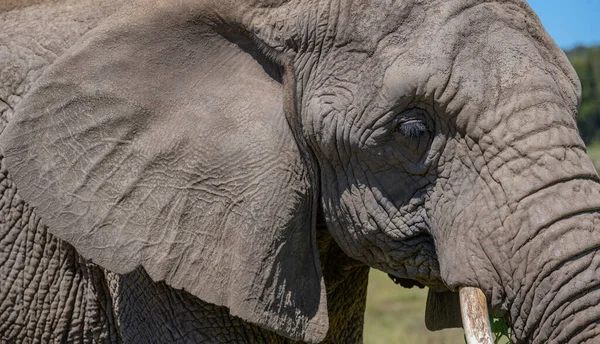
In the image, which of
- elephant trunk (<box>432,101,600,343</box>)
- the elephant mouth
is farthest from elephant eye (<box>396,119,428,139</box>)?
the elephant mouth

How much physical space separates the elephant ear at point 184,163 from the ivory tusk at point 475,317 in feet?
2.01

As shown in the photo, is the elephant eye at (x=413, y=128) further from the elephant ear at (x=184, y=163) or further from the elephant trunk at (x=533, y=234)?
the elephant ear at (x=184, y=163)

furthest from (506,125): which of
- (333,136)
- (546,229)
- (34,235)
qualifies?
(34,235)

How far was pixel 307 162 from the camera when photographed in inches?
133

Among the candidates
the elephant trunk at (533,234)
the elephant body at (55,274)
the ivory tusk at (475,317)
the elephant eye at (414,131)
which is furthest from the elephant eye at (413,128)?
the elephant body at (55,274)

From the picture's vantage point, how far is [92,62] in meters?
3.48

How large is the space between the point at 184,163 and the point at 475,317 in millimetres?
1073

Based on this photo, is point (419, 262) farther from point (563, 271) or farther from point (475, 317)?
point (563, 271)

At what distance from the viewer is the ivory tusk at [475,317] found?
2.90 meters

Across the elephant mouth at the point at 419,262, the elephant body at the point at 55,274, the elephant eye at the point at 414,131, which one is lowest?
the elephant body at the point at 55,274

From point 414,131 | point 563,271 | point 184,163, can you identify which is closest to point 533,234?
point 563,271

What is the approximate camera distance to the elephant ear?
3355 millimetres

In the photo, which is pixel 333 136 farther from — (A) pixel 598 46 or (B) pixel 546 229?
(A) pixel 598 46

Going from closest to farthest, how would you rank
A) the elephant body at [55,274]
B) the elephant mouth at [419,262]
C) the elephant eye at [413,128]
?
the elephant eye at [413,128], the elephant mouth at [419,262], the elephant body at [55,274]
